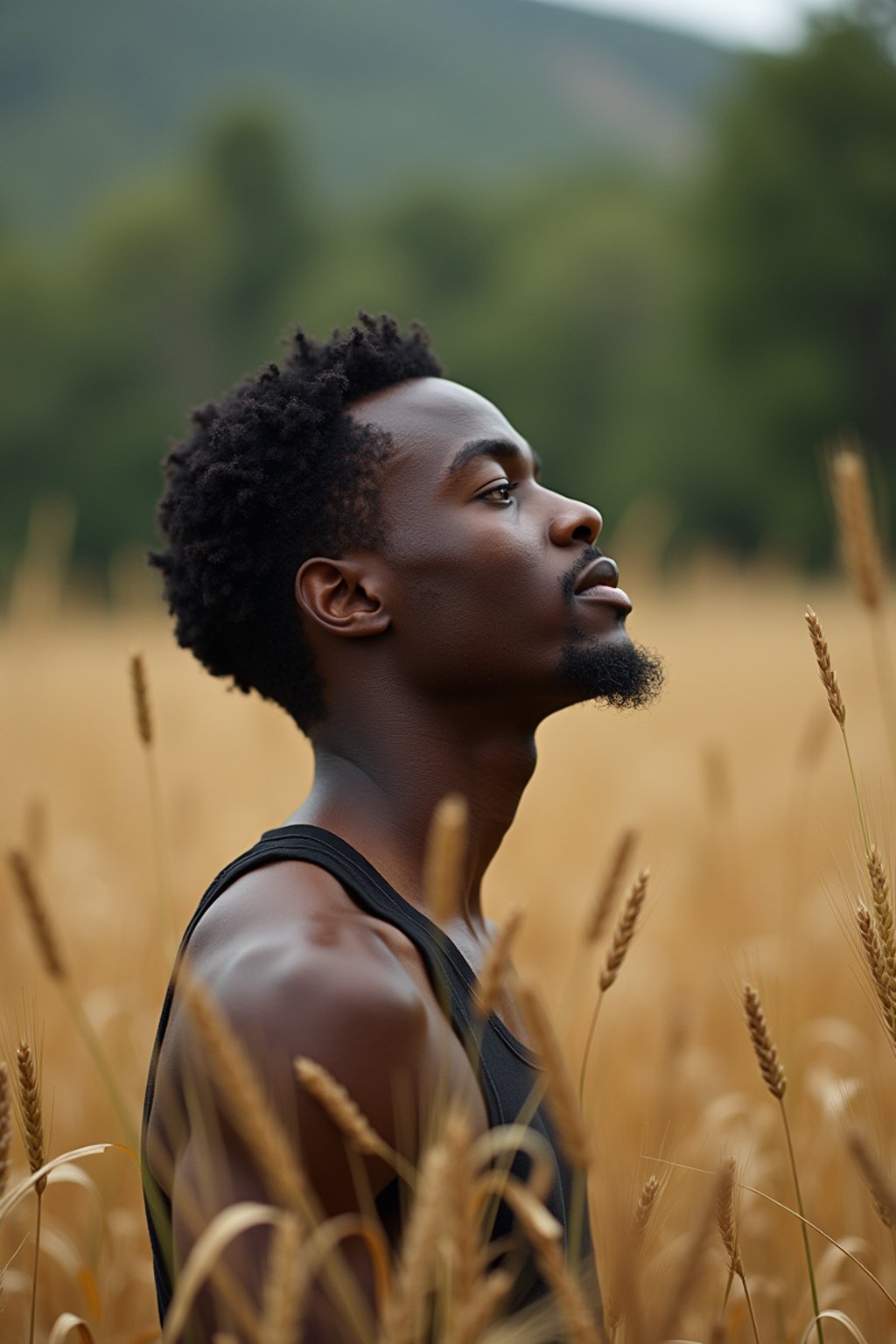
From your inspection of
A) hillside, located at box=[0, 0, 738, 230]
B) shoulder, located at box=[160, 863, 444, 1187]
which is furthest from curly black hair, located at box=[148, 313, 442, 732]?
hillside, located at box=[0, 0, 738, 230]

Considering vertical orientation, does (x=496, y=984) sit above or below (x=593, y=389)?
below

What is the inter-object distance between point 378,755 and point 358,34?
225ft

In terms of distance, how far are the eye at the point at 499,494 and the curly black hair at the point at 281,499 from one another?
0.13 m

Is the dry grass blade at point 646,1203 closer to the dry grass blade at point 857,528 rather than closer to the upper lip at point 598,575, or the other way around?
→ the upper lip at point 598,575

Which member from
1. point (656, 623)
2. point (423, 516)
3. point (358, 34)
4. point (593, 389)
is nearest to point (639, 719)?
point (656, 623)

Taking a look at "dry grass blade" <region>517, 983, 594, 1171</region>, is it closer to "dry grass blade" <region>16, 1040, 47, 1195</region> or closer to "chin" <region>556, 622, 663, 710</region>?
"dry grass blade" <region>16, 1040, 47, 1195</region>

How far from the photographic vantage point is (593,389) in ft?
98.3

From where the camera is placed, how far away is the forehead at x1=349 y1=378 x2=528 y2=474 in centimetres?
168

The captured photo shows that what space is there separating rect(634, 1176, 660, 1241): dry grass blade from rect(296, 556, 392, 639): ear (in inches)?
26.3

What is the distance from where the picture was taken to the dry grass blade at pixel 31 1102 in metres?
1.19

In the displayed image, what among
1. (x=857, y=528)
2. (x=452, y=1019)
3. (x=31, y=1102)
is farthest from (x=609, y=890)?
(x=857, y=528)

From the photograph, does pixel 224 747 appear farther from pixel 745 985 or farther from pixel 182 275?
pixel 182 275

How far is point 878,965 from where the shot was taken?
1318mm

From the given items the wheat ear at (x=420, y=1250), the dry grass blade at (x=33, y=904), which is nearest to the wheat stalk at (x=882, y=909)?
the wheat ear at (x=420, y=1250)
